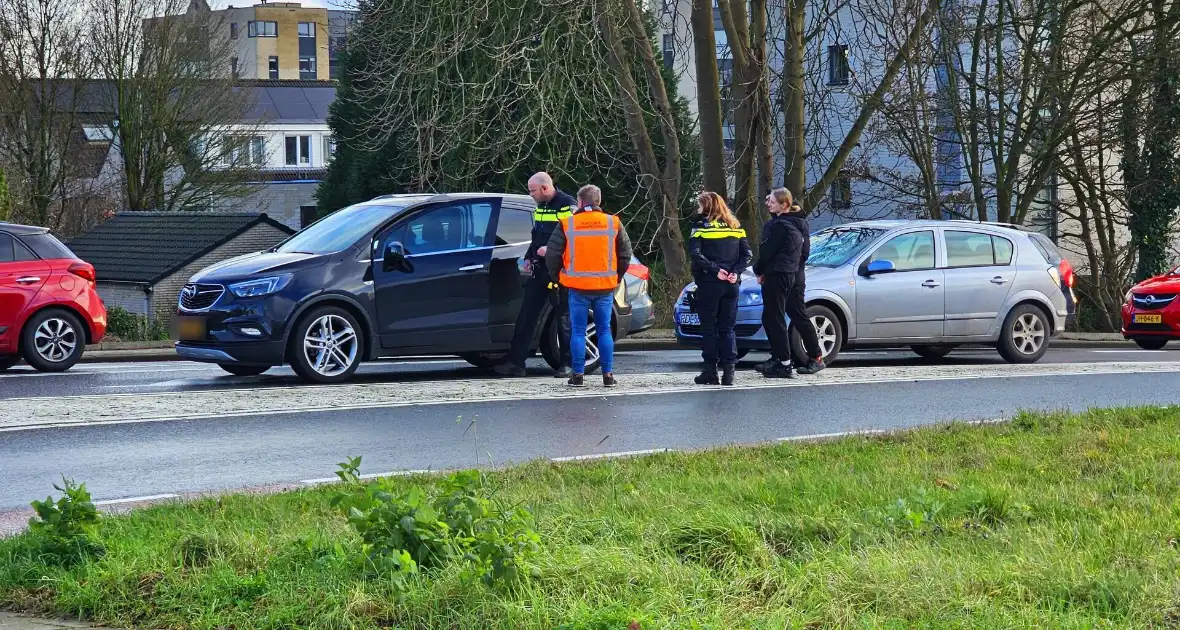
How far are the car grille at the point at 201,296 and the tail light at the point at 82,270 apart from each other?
2.83 m

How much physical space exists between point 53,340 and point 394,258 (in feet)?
14.5

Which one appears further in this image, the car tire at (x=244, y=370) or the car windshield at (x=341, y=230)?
the car tire at (x=244, y=370)

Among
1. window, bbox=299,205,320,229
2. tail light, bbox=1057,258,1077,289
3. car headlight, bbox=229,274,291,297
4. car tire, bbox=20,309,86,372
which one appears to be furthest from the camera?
window, bbox=299,205,320,229

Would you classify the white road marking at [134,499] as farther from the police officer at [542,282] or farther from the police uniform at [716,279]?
the police uniform at [716,279]

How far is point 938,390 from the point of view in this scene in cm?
1295

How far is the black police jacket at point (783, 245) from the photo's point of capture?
13.3 m

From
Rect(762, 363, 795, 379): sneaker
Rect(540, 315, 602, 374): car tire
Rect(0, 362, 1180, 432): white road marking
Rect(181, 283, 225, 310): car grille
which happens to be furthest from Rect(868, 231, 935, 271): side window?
Rect(181, 283, 225, 310): car grille

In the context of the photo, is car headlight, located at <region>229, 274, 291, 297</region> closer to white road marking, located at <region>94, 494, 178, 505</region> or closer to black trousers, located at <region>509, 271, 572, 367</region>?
black trousers, located at <region>509, 271, 572, 367</region>

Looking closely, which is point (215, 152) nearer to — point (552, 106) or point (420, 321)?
point (552, 106)

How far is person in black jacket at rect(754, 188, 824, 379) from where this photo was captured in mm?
13320

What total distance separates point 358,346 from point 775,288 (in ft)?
12.9

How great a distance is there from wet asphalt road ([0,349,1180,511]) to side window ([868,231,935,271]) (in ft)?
7.29

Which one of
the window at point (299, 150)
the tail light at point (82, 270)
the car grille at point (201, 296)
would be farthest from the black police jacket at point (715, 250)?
the window at point (299, 150)

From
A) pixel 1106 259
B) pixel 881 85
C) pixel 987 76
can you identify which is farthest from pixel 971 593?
pixel 1106 259
